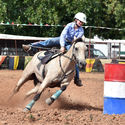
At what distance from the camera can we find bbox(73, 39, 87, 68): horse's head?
27.0ft

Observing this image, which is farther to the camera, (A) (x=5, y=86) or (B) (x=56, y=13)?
(B) (x=56, y=13)

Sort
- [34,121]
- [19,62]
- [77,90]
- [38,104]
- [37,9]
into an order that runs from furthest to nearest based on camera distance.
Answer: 1. [37,9]
2. [19,62]
3. [77,90]
4. [38,104]
5. [34,121]

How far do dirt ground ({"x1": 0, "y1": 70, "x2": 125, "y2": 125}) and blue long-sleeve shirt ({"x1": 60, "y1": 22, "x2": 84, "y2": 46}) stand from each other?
1.74 meters

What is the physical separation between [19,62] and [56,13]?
6615 millimetres

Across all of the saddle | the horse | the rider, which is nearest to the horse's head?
the horse

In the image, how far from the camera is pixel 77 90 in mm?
13500

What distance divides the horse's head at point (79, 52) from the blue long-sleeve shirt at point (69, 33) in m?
0.49

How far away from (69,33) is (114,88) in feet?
6.21

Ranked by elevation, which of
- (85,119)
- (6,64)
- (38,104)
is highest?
(85,119)

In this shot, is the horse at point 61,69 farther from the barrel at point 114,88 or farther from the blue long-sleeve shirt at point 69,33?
the barrel at point 114,88

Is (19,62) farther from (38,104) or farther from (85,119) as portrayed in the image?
(85,119)

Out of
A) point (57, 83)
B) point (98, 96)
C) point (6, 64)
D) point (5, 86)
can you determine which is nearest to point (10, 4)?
point (6, 64)

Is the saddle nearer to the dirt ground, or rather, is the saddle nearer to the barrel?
the dirt ground

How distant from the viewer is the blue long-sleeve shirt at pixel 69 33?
8.94 m
